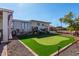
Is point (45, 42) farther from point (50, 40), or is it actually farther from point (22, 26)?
point (22, 26)

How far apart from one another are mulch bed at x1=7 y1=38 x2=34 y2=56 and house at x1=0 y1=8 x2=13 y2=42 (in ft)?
0.40

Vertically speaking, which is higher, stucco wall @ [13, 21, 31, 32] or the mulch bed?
stucco wall @ [13, 21, 31, 32]

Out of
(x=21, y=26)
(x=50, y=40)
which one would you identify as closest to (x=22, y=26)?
(x=21, y=26)

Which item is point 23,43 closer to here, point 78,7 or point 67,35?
point 67,35

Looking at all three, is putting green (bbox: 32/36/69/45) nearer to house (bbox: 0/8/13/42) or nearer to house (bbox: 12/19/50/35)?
house (bbox: 12/19/50/35)

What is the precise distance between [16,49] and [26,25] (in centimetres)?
44

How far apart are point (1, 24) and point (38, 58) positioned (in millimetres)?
884

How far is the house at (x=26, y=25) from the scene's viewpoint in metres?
5.41

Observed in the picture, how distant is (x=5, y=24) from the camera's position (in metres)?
5.46

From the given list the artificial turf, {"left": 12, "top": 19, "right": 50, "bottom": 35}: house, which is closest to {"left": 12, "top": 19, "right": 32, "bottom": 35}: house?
{"left": 12, "top": 19, "right": 50, "bottom": 35}: house

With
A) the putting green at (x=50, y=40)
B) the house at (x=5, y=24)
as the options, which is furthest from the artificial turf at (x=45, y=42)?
the house at (x=5, y=24)

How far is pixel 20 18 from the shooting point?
17.8ft

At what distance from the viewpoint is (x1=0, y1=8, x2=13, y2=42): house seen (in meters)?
5.41

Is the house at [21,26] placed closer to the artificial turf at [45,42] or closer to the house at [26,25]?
the house at [26,25]
